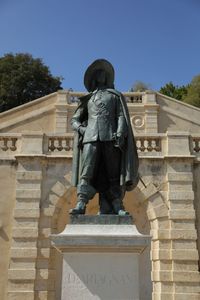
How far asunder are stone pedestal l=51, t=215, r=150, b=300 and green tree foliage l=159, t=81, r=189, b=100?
39372 millimetres

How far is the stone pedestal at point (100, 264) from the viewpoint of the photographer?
550 centimetres

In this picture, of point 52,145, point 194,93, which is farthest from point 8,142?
point 194,93

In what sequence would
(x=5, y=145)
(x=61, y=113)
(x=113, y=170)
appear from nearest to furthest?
(x=113, y=170), (x=5, y=145), (x=61, y=113)

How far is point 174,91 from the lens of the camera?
150 ft

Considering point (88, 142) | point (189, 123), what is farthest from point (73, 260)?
point (189, 123)

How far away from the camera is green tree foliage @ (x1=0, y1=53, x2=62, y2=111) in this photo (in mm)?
38500

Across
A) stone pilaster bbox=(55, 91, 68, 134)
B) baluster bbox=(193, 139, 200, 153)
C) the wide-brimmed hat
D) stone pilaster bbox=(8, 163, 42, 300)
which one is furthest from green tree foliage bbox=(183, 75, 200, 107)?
the wide-brimmed hat

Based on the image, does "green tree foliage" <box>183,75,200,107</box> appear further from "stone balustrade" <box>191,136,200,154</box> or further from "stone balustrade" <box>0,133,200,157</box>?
"stone balustrade" <box>0,133,200,157</box>

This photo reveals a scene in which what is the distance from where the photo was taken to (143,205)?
45.9 ft

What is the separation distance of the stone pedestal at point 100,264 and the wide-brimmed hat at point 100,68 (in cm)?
266

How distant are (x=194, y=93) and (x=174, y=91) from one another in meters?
5.57

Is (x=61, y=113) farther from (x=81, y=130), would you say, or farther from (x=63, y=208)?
(x=81, y=130)

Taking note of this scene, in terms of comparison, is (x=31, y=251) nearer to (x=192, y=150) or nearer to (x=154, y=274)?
(x=154, y=274)

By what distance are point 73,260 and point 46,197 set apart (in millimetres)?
8282
